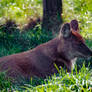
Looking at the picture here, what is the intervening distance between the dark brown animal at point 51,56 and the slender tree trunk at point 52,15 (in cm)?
248

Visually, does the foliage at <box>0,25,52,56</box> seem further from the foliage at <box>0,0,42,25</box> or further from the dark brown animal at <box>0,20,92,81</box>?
the dark brown animal at <box>0,20,92,81</box>

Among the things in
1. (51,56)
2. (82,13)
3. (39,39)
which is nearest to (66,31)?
(51,56)

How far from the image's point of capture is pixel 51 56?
20.3 feet

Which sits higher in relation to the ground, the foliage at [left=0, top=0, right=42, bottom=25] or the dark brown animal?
the foliage at [left=0, top=0, right=42, bottom=25]

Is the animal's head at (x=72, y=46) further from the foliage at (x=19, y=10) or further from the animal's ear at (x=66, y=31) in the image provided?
the foliage at (x=19, y=10)

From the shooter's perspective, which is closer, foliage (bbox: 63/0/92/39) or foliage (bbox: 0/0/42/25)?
foliage (bbox: 63/0/92/39)

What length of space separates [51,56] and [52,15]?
2.91 meters

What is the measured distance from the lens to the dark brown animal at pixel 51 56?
19.5 ft

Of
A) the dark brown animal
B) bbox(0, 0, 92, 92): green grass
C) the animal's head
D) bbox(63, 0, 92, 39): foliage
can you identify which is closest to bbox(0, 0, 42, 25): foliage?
bbox(0, 0, 92, 92): green grass

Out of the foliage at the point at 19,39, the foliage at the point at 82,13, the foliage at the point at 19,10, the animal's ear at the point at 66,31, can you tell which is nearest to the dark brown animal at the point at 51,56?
the animal's ear at the point at 66,31

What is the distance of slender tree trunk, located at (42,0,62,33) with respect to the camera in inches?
345

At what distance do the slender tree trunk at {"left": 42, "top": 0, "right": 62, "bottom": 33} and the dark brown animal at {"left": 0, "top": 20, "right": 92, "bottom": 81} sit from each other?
2.48m

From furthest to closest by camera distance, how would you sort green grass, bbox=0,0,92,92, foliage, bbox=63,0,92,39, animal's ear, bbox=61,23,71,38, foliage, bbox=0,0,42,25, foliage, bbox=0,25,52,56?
foliage, bbox=0,0,42,25, foliage, bbox=63,0,92,39, foliage, bbox=0,25,52,56, animal's ear, bbox=61,23,71,38, green grass, bbox=0,0,92,92

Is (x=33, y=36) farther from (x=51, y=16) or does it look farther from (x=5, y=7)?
(x=5, y=7)
